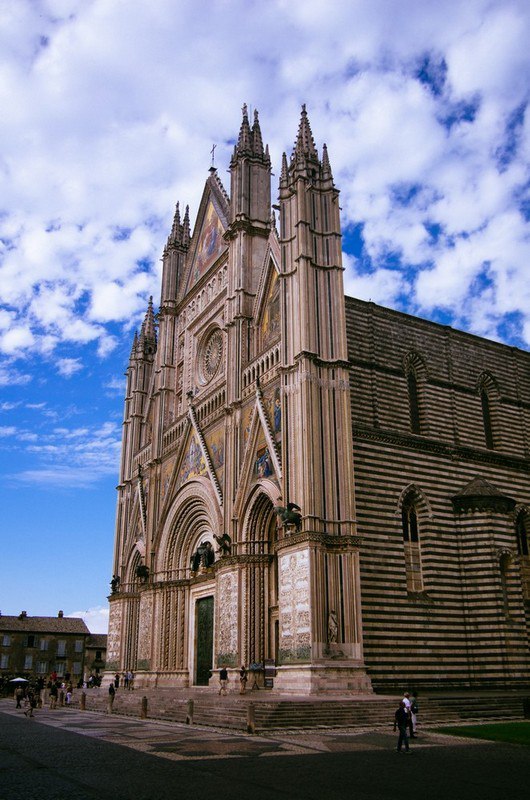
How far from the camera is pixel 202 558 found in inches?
1288

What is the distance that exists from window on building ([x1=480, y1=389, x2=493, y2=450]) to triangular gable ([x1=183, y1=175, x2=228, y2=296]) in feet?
46.3

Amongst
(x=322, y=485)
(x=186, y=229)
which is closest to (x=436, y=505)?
(x=322, y=485)

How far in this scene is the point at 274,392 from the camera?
2792cm

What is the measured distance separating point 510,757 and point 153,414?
31.0 metres

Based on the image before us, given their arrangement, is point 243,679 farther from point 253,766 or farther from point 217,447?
point 253,766

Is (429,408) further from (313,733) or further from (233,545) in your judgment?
(313,733)

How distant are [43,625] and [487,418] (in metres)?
53.2

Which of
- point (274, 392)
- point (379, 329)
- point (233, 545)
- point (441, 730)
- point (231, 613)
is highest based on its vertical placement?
point (379, 329)

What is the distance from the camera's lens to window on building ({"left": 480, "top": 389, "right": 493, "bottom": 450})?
1271 inches

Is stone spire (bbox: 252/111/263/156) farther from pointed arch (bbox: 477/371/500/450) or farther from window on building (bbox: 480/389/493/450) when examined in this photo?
window on building (bbox: 480/389/493/450)

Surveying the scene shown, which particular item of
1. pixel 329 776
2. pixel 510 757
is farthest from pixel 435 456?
pixel 329 776

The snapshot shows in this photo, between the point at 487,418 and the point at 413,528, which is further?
the point at 487,418

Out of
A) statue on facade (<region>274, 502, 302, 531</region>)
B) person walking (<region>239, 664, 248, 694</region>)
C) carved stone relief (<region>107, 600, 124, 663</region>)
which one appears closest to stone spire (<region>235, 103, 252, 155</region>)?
statue on facade (<region>274, 502, 302, 531</region>)

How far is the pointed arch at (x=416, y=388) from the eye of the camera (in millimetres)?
30016
